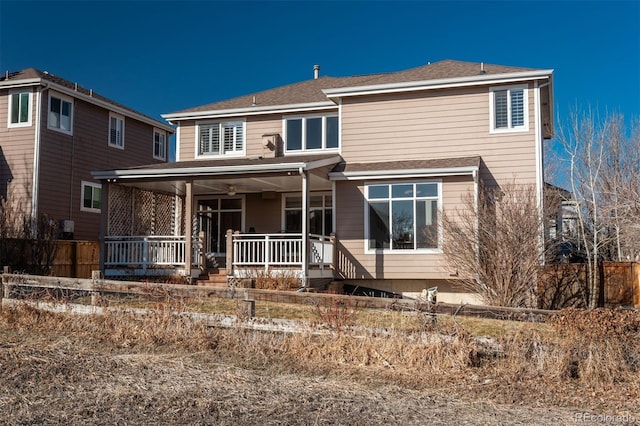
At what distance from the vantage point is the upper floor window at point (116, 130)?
23500mm

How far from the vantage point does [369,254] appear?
1533cm

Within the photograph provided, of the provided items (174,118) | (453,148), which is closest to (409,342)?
(453,148)

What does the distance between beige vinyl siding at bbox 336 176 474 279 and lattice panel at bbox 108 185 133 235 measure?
19.8 ft

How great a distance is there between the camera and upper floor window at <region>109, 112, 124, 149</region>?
23.5 meters

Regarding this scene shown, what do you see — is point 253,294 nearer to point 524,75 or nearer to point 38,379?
point 38,379

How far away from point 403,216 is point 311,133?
A: 4404 millimetres

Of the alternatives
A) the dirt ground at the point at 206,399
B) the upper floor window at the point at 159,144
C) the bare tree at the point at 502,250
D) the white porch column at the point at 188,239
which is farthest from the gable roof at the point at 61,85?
the dirt ground at the point at 206,399

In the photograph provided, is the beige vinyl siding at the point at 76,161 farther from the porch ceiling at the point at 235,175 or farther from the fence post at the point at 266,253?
the fence post at the point at 266,253

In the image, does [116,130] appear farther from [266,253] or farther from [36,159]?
[266,253]

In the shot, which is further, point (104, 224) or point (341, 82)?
point (341, 82)

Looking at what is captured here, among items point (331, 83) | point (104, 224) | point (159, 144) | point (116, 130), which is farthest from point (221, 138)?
point (159, 144)

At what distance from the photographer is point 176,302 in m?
8.54

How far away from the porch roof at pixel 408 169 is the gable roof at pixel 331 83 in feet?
7.22

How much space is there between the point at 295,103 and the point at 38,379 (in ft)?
42.1
